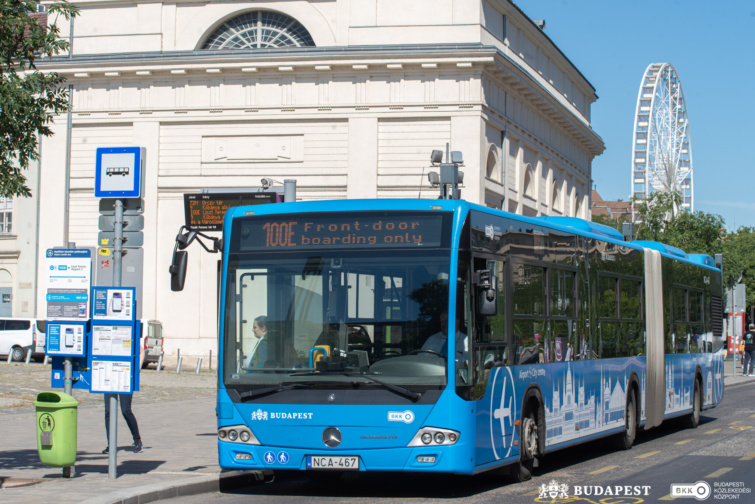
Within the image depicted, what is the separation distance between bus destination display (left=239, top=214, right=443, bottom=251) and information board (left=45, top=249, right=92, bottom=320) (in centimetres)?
218

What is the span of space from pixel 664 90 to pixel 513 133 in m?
22.1

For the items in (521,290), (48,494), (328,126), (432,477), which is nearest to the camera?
(48,494)

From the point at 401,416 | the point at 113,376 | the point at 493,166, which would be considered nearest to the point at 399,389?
the point at 401,416

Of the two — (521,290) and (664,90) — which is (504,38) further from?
(521,290)

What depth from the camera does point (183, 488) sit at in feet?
34.6

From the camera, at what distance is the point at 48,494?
32.5 feet

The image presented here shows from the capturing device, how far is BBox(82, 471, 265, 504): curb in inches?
376

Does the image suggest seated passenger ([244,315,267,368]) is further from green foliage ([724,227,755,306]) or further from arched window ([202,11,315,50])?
green foliage ([724,227,755,306])

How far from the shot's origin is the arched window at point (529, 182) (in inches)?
1939

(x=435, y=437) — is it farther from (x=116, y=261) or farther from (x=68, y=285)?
(x=68, y=285)

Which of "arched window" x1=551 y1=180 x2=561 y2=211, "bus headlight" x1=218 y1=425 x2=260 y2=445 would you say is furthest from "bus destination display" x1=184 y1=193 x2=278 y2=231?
"arched window" x1=551 y1=180 x2=561 y2=211

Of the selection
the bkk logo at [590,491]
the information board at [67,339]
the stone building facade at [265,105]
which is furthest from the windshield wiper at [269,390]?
the stone building facade at [265,105]

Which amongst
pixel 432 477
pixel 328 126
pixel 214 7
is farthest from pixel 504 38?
pixel 432 477

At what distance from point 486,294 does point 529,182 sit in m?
40.5
